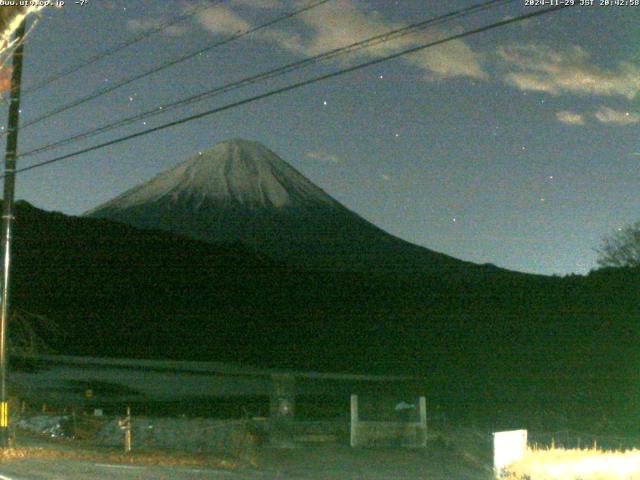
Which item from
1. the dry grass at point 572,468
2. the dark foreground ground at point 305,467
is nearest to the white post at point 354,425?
the dark foreground ground at point 305,467

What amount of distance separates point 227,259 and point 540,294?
4915 centimetres

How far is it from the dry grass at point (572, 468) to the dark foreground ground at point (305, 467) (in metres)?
1.89

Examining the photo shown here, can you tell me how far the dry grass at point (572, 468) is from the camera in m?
12.4

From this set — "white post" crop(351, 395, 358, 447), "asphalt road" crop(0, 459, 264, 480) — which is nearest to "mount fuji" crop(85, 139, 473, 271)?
"white post" crop(351, 395, 358, 447)

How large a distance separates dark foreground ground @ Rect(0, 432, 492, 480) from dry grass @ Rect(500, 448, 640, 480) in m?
1.89

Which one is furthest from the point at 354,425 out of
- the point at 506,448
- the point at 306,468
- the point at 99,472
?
the point at 99,472

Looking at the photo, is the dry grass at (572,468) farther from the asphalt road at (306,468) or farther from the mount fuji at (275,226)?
the mount fuji at (275,226)

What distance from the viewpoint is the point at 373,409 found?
23.1 meters

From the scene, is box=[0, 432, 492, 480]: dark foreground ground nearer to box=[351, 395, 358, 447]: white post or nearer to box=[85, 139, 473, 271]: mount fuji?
box=[351, 395, 358, 447]: white post

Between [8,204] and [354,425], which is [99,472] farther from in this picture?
[354,425]

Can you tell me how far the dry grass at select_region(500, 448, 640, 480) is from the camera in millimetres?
12391

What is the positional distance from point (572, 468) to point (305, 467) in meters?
5.86

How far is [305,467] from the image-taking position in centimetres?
1714

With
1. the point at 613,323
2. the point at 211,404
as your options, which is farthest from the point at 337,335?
the point at 211,404
